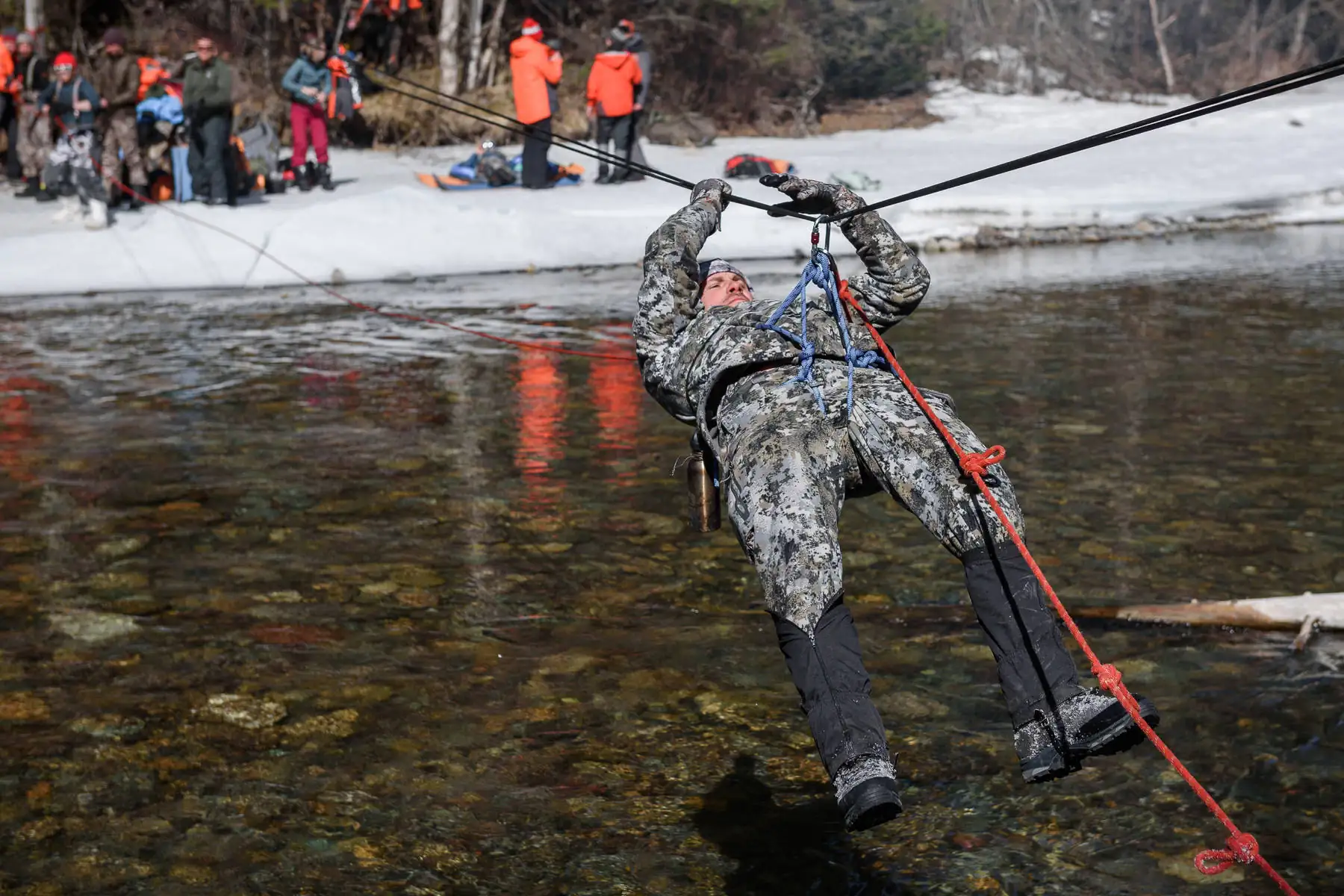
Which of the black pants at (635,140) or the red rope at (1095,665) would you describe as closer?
the red rope at (1095,665)

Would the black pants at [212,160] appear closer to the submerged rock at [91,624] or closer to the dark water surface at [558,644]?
the dark water surface at [558,644]

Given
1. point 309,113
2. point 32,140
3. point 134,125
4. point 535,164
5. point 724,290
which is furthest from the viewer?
point 535,164

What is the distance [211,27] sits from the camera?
28.8m

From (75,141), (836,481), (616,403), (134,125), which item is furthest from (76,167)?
(836,481)

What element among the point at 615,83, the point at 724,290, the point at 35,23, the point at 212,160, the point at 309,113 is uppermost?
the point at 35,23

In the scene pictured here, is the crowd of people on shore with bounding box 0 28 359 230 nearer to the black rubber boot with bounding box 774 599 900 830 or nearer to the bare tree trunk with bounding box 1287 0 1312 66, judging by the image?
the black rubber boot with bounding box 774 599 900 830

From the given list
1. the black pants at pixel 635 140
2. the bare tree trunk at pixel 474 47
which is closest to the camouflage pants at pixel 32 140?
the black pants at pixel 635 140

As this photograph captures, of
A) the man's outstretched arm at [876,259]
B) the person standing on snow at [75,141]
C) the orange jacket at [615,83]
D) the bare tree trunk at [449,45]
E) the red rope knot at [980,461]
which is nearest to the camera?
the red rope knot at [980,461]

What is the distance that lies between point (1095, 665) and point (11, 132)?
20.8 m

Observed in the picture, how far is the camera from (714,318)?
596 centimetres

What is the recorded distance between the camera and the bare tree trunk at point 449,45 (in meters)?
27.6

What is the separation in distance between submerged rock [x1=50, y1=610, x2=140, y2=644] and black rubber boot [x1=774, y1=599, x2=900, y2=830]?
4.20m

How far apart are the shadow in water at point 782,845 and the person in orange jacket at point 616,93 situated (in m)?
16.3

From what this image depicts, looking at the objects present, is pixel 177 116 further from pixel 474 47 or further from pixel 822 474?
pixel 822 474
